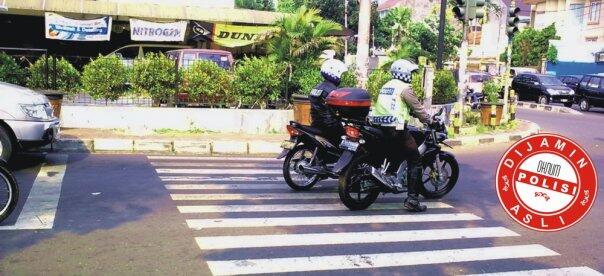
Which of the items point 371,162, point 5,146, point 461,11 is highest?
point 461,11

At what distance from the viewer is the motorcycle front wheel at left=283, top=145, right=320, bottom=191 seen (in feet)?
24.1

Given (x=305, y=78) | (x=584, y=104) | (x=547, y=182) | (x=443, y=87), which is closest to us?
(x=547, y=182)

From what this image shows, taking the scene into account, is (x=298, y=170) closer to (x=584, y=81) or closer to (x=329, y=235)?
(x=329, y=235)

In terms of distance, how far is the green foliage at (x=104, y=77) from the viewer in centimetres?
1174

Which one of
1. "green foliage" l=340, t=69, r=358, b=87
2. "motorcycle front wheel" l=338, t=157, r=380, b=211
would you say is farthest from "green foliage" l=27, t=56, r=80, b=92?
"motorcycle front wheel" l=338, t=157, r=380, b=211

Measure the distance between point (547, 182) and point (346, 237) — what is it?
293 centimetres

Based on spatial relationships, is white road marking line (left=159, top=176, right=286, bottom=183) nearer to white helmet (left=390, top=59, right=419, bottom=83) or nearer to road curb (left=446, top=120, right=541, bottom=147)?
white helmet (left=390, top=59, right=419, bottom=83)

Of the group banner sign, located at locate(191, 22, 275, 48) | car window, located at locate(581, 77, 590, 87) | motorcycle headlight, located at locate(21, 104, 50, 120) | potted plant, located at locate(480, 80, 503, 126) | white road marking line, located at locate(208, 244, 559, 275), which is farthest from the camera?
car window, located at locate(581, 77, 590, 87)

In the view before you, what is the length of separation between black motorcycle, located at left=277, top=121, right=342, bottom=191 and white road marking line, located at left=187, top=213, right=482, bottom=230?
A: 3.31ft

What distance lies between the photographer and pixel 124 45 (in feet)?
72.7

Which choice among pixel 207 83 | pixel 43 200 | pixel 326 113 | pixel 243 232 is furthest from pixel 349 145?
pixel 207 83

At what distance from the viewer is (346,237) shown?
5.46m

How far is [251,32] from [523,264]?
16.6 m

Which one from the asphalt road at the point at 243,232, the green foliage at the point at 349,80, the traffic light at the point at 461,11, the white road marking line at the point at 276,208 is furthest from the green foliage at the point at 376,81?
the white road marking line at the point at 276,208
